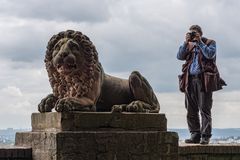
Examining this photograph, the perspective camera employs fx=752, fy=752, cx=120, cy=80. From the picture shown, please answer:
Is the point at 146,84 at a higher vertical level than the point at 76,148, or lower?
higher

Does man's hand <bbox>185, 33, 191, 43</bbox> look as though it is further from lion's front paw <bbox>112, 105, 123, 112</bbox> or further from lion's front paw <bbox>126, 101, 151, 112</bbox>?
lion's front paw <bbox>112, 105, 123, 112</bbox>

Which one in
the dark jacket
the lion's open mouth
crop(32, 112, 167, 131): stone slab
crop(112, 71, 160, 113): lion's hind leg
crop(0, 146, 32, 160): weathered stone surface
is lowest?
crop(0, 146, 32, 160): weathered stone surface

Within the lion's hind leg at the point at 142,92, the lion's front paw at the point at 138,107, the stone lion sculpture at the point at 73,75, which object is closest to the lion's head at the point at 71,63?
the stone lion sculpture at the point at 73,75

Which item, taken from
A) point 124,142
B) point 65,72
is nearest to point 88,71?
point 65,72

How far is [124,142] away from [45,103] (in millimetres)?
1339

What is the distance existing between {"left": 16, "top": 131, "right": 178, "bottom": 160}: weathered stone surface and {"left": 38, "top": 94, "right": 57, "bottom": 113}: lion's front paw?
401mm

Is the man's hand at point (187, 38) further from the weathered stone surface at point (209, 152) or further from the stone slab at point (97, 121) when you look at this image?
the stone slab at point (97, 121)

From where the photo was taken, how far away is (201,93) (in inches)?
541

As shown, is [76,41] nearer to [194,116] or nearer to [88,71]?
[88,71]

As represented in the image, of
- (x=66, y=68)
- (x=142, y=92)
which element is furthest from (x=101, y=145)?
(x=142, y=92)

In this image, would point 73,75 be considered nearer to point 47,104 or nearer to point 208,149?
point 47,104

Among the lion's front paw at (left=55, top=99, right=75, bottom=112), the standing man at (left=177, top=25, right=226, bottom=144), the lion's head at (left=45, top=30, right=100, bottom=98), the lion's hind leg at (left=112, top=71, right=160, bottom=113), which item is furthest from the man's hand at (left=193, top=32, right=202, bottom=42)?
the lion's front paw at (left=55, top=99, right=75, bottom=112)

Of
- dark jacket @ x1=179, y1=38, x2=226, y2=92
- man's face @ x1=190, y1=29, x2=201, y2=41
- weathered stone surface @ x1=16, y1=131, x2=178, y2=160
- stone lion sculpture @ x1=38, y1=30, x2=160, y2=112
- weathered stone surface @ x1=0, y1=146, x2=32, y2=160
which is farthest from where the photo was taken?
man's face @ x1=190, y1=29, x2=201, y2=41

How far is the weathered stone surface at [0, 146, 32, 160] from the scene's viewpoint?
1068 centimetres
